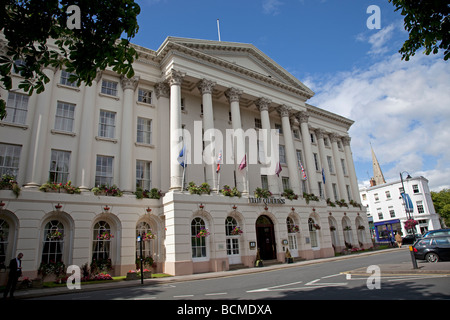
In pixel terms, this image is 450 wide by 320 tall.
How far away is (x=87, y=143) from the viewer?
2147 centimetres

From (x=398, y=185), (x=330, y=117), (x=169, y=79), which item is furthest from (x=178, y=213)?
(x=398, y=185)

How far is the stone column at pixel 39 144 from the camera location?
1898cm

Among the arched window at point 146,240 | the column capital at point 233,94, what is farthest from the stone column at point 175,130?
the column capital at point 233,94

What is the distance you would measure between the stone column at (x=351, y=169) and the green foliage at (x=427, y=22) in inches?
1369

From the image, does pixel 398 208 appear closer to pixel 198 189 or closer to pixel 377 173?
pixel 377 173

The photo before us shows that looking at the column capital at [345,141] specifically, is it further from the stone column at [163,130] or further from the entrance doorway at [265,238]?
the stone column at [163,130]

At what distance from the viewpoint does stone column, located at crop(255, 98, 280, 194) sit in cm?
2764

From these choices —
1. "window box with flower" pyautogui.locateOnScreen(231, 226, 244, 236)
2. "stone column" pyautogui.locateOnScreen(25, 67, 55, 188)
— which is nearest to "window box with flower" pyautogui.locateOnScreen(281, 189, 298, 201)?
"window box with flower" pyautogui.locateOnScreen(231, 226, 244, 236)

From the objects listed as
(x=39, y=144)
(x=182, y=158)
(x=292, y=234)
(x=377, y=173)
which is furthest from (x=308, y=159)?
(x=377, y=173)

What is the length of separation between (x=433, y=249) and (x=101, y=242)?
20981 millimetres

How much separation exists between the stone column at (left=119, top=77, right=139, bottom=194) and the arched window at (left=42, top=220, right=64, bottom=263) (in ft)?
16.0
